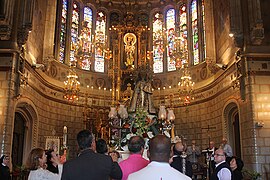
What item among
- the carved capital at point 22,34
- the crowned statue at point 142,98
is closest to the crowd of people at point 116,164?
the crowned statue at point 142,98

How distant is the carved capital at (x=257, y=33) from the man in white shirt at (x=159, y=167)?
12186 millimetres

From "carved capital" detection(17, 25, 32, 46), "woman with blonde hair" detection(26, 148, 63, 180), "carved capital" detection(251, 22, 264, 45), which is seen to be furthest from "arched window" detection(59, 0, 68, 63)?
"woman with blonde hair" detection(26, 148, 63, 180)

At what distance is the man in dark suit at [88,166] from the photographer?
3.51 m

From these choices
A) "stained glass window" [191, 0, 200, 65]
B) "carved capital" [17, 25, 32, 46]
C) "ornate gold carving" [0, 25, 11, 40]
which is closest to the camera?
"ornate gold carving" [0, 25, 11, 40]

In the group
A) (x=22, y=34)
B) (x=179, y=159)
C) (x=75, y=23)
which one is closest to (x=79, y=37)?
(x=75, y=23)

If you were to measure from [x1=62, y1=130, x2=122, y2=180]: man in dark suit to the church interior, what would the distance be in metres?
6.65

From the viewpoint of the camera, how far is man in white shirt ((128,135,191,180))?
9.02 feet

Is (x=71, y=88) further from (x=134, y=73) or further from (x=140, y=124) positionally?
(x=140, y=124)

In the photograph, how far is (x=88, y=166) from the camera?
11.6 feet

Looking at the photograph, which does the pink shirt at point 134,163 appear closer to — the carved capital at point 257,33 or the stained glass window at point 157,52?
the carved capital at point 257,33

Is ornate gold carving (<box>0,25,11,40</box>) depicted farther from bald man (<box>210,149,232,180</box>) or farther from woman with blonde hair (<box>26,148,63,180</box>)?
bald man (<box>210,149,232,180</box>)

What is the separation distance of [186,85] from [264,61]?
205 inches

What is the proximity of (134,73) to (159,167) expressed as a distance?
1582 centimetres

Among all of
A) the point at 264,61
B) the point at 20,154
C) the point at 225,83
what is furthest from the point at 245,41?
the point at 20,154
